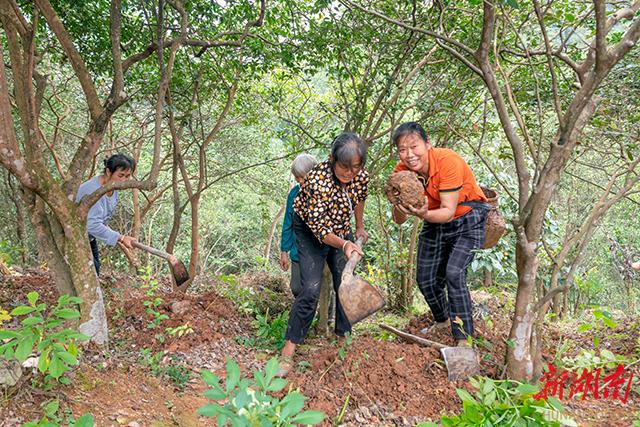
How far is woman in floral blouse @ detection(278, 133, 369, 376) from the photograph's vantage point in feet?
10.1

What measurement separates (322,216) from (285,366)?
41.0 inches

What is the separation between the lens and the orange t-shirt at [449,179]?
9.73ft

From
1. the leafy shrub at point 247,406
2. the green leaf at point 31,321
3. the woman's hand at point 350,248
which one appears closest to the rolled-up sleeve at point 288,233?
the woman's hand at point 350,248

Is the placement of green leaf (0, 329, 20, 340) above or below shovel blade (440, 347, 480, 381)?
above

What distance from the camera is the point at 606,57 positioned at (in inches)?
86.7

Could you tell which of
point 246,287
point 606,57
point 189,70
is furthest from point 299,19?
point 606,57

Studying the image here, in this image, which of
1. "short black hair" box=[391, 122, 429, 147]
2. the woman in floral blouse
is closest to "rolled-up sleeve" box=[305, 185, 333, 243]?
the woman in floral blouse

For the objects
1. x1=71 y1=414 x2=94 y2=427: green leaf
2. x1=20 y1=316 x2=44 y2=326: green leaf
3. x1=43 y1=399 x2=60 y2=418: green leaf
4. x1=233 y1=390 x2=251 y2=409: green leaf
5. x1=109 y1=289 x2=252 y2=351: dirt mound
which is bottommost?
x1=109 y1=289 x2=252 y2=351: dirt mound

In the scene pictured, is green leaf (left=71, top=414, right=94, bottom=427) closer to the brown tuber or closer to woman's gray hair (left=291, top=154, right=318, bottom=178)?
the brown tuber

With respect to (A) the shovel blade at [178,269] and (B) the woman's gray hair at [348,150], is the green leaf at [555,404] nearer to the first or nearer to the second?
(B) the woman's gray hair at [348,150]

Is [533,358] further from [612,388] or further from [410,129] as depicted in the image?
[410,129]

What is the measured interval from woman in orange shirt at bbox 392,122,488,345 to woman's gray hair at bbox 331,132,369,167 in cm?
24

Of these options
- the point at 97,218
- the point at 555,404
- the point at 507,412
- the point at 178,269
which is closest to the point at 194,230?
the point at 178,269

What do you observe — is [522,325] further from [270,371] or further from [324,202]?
[270,371]
